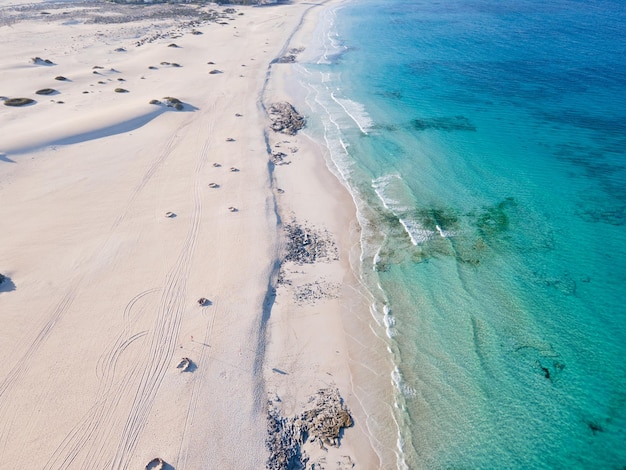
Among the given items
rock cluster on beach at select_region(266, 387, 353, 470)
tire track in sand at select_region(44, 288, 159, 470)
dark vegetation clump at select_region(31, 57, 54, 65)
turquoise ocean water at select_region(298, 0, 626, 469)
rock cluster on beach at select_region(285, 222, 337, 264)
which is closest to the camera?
tire track in sand at select_region(44, 288, 159, 470)

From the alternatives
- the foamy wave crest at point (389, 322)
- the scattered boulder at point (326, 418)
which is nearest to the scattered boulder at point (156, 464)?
the scattered boulder at point (326, 418)

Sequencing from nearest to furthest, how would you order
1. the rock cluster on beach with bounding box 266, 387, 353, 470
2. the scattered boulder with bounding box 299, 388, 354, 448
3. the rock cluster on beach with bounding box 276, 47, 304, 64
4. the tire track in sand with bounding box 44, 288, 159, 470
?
the tire track in sand with bounding box 44, 288, 159, 470 → the rock cluster on beach with bounding box 266, 387, 353, 470 → the scattered boulder with bounding box 299, 388, 354, 448 → the rock cluster on beach with bounding box 276, 47, 304, 64

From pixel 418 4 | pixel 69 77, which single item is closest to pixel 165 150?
pixel 69 77

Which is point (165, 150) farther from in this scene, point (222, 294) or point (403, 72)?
point (403, 72)

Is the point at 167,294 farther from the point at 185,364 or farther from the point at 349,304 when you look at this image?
the point at 349,304

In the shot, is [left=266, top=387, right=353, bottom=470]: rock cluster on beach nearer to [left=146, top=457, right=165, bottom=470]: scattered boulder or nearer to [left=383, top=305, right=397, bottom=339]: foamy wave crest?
[left=146, top=457, right=165, bottom=470]: scattered boulder

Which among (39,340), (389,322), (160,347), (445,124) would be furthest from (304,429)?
(445,124)

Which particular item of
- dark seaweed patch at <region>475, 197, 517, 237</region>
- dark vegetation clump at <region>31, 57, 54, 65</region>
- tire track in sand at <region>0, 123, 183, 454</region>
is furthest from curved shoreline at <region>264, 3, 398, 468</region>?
dark vegetation clump at <region>31, 57, 54, 65</region>
